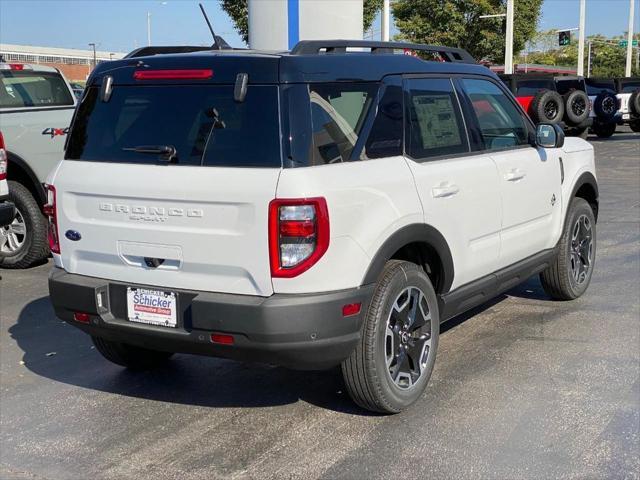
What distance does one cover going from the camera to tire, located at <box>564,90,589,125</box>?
2084cm

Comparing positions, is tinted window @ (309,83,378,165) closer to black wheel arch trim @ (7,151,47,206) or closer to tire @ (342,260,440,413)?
tire @ (342,260,440,413)

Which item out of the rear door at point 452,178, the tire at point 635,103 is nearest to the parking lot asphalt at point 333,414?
the rear door at point 452,178

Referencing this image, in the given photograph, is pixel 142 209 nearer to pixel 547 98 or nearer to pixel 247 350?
pixel 247 350

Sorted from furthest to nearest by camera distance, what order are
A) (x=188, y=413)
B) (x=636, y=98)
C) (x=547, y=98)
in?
(x=636, y=98), (x=547, y=98), (x=188, y=413)

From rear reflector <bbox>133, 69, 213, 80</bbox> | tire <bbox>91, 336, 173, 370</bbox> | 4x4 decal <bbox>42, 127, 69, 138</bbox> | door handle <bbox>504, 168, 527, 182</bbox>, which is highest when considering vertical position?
rear reflector <bbox>133, 69, 213, 80</bbox>

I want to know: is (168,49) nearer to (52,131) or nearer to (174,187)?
(174,187)

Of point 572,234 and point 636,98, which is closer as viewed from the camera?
point 572,234

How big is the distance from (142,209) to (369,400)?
58.0 inches

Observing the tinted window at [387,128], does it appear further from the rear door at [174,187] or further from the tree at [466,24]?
the tree at [466,24]

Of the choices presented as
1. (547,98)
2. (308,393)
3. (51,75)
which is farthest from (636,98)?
(308,393)

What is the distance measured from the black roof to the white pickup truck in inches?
157

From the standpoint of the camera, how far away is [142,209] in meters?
3.94

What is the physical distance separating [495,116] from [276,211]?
2346mm

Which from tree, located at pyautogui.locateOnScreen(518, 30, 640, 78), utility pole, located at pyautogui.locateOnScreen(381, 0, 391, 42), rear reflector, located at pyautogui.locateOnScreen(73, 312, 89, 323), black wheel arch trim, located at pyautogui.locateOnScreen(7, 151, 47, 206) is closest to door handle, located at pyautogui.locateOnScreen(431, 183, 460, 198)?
rear reflector, located at pyautogui.locateOnScreen(73, 312, 89, 323)
